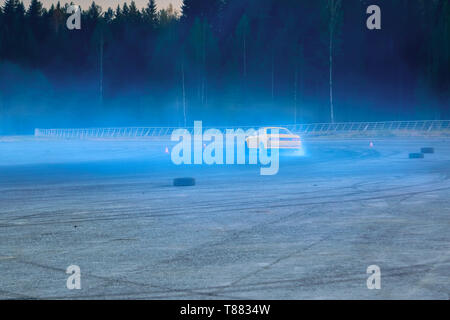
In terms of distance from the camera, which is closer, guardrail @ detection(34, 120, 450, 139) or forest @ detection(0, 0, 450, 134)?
guardrail @ detection(34, 120, 450, 139)

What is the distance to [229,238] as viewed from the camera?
9461 mm

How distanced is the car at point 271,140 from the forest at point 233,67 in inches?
1532

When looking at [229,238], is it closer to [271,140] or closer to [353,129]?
[271,140]

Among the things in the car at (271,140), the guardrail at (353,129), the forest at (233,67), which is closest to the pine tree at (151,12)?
the forest at (233,67)

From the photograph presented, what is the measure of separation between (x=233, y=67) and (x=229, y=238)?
8801 cm

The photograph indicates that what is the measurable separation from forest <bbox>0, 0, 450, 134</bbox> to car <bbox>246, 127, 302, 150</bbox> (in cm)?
3890

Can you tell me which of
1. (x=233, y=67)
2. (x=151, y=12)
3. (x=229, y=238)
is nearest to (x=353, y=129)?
(x=233, y=67)

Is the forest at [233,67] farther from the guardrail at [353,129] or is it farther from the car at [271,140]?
the car at [271,140]

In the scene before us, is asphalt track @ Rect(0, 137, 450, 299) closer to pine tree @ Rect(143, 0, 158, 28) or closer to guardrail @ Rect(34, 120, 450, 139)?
guardrail @ Rect(34, 120, 450, 139)

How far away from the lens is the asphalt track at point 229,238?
261 inches

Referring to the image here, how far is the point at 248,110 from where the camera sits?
9488 centimetres

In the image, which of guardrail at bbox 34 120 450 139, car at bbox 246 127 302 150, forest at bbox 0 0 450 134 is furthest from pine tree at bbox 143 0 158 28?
car at bbox 246 127 302 150

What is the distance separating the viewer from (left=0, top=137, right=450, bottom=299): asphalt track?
6.62 m
